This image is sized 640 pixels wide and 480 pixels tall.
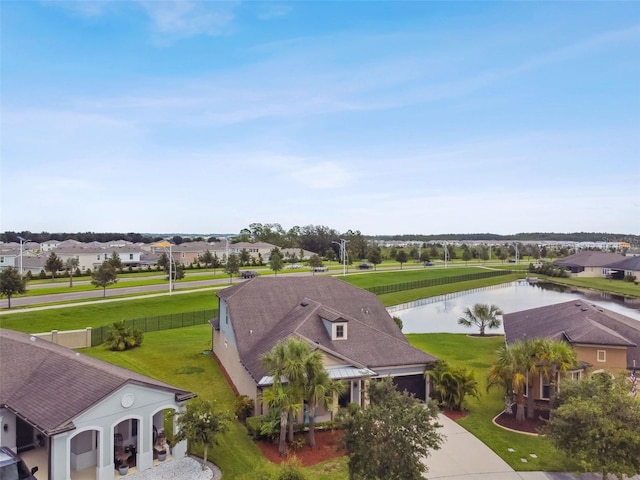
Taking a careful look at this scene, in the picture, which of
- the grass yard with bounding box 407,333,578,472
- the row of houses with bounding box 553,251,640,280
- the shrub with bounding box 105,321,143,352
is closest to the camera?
the grass yard with bounding box 407,333,578,472

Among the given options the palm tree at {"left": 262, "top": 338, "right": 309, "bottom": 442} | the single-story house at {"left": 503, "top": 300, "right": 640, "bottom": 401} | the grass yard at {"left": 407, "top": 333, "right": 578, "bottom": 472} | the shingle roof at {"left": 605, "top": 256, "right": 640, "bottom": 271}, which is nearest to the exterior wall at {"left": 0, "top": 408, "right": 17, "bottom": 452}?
the palm tree at {"left": 262, "top": 338, "right": 309, "bottom": 442}

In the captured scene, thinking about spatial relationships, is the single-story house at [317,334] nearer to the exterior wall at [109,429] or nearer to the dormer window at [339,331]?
the dormer window at [339,331]

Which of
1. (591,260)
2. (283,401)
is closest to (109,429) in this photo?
(283,401)

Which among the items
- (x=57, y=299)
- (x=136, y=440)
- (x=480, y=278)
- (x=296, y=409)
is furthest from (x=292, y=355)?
(x=480, y=278)

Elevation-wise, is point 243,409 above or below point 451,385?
below

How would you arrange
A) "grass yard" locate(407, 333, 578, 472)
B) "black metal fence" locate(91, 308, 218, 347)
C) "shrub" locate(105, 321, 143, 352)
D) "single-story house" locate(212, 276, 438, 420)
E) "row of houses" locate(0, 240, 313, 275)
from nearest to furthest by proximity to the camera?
"grass yard" locate(407, 333, 578, 472) < "single-story house" locate(212, 276, 438, 420) < "shrub" locate(105, 321, 143, 352) < "black metal fence" locate(91, 308, 218, 347) < "row of houses" locate(0, 240, 313, 275)

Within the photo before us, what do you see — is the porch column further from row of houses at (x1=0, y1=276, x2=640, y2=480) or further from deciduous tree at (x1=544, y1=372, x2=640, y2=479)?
deciduous tree at (x1=544, y1=372, x2=640, y2=479)

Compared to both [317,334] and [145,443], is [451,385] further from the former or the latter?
[145,443]
